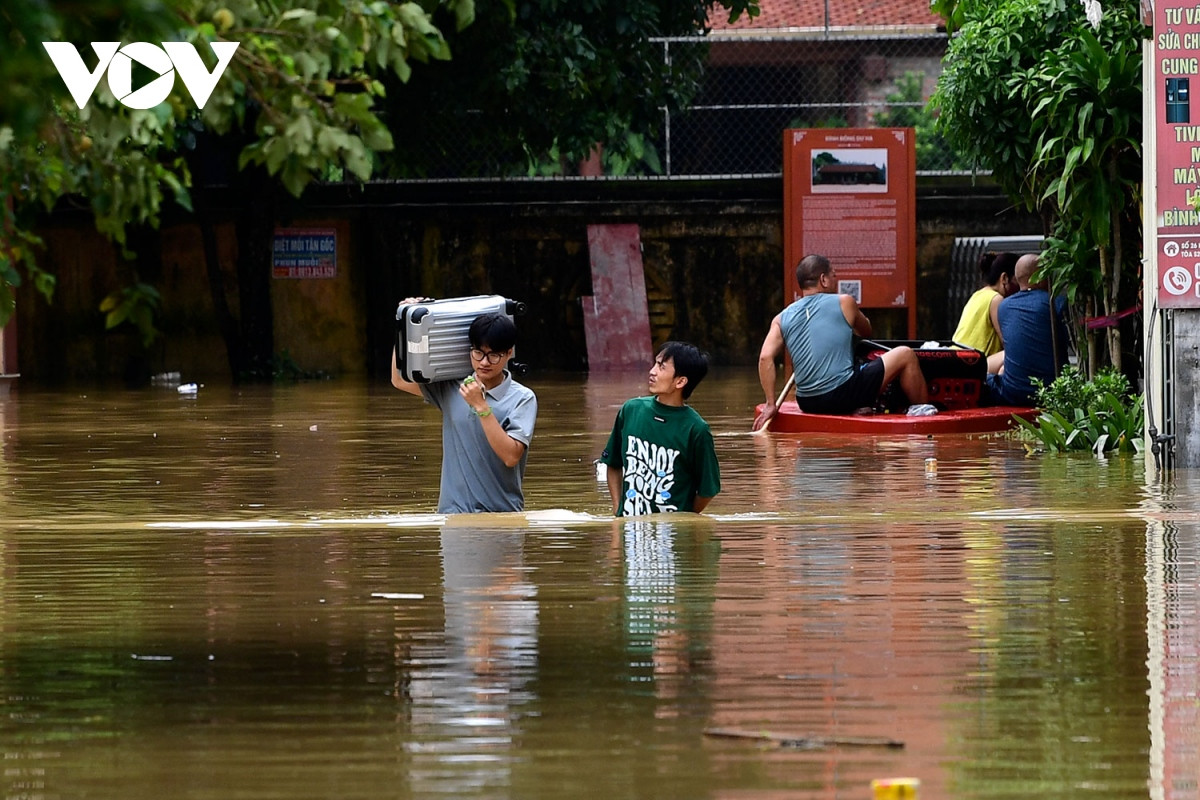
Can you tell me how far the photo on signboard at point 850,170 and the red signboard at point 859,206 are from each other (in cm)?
1

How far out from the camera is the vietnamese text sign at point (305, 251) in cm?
2550

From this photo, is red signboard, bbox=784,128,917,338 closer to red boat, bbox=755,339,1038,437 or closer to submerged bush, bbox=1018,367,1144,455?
red boat, bbox=755,339,1038,437

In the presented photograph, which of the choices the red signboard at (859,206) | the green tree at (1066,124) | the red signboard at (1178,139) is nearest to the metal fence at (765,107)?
Result: the red signboard at (859,206)

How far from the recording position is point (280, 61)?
209 inches

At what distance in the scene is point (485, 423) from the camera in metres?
8.06

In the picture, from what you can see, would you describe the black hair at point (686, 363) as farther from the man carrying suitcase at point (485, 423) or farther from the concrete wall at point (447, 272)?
the concrete wall at point (447, 272)

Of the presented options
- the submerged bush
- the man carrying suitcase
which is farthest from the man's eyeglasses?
the submerged bush

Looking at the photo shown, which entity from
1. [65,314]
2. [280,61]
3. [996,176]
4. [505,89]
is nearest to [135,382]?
[65,314]


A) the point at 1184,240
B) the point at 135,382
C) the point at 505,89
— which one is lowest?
the point at 135,382

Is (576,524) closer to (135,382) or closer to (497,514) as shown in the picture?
(497,514)

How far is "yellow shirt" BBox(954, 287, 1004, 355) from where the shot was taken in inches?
647

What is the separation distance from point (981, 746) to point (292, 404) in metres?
14.9

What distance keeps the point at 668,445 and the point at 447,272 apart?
17.6 m

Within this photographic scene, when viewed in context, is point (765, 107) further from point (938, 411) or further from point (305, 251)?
point (938, 411)
